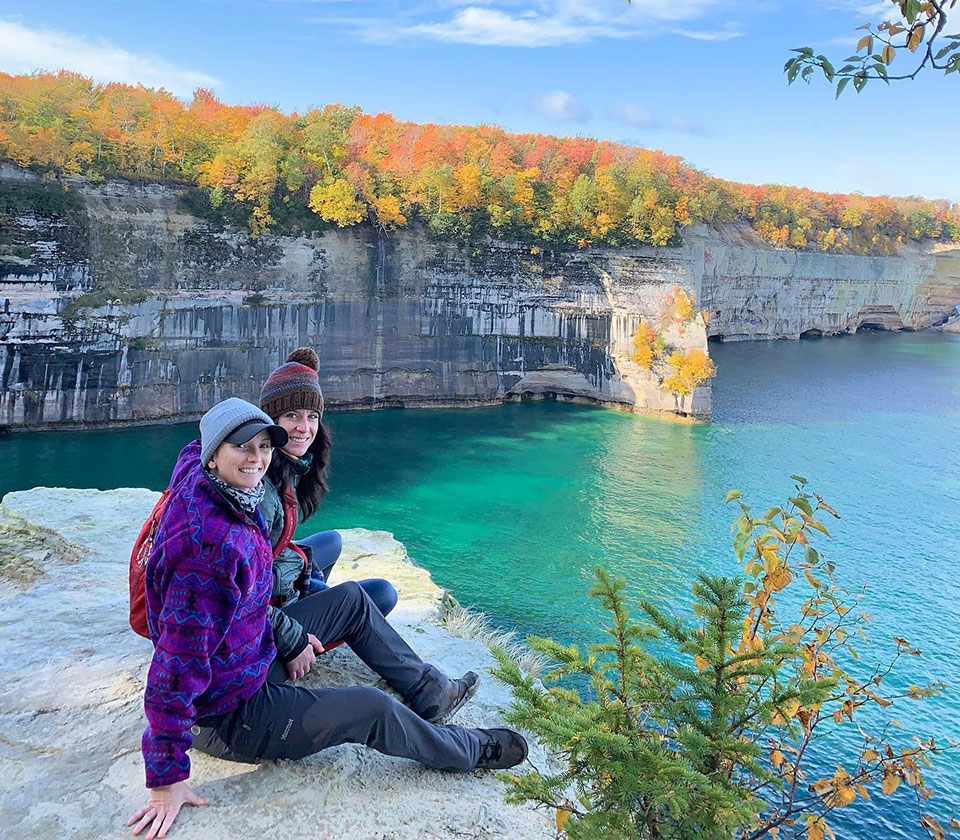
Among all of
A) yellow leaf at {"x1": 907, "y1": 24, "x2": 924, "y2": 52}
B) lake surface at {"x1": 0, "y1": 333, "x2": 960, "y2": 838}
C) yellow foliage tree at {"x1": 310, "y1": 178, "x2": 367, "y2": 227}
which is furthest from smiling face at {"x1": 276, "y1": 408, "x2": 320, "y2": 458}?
yellow foliage tree at {"x1": 310, "y1": 178, "x2": 367, "y2": 227}

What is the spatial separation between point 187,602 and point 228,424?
796 millimetres

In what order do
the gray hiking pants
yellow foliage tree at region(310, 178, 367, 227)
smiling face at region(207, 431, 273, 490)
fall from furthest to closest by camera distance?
1. yellow foliage tree at region(310, 178, 367, 227)
2. the gray hiking pants
3. smiling face at region(207, 431, 273, 490)

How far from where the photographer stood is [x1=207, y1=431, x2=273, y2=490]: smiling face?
3.42 metres

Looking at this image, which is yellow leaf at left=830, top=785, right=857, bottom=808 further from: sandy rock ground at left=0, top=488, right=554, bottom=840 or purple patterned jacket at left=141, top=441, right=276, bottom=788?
purple patterned jacket at left=141, top=441, right=276, bottom=788

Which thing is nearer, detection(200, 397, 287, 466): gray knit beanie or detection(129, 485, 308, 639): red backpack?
detection(200, 397, 287, 466): gray knit beanie

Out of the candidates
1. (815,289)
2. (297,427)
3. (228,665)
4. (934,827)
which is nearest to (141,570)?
(228,665)

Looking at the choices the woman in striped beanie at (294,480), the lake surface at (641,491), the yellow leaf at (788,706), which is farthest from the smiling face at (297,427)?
the lake surface at (641,491)

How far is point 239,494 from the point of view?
3473 mm

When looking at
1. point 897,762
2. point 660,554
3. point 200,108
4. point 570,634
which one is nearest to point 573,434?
point 660,554

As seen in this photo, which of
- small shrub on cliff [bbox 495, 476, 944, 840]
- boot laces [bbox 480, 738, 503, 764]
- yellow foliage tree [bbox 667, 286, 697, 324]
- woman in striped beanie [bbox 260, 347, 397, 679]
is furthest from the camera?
yellow foliage tree [bbox 667, 286, 697, 324]

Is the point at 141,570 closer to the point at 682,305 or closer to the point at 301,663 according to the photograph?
the point at 301,663

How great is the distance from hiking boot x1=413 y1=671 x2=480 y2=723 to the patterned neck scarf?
1850 mm

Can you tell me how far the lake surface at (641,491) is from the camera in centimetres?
1659

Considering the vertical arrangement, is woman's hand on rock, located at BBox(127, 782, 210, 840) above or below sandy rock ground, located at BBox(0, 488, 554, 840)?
above
